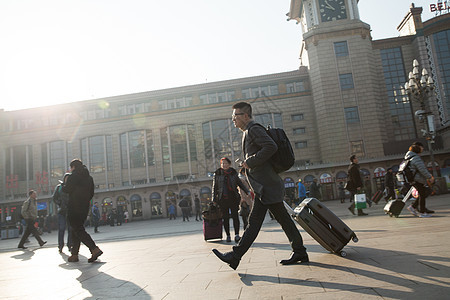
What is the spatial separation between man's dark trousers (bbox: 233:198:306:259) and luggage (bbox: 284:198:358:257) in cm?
34

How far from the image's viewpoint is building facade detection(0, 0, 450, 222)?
38656 millimetres

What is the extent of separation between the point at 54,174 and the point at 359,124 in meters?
40.2

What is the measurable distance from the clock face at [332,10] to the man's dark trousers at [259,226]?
43.8 m

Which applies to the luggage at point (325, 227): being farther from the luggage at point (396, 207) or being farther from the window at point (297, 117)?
the window at point (297, 117)

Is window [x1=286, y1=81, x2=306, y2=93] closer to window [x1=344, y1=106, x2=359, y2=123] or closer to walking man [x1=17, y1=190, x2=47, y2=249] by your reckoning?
window [x1=344, y1=106, x2=359, y2=123]

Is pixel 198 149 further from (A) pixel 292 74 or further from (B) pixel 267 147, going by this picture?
(B) pixel 267 147

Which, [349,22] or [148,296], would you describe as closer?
[148,296]

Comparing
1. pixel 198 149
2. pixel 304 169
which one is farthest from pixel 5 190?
pixel 304 169

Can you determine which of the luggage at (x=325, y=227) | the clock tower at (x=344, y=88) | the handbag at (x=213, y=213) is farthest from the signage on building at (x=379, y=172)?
the luggage at (x=325, y=227)

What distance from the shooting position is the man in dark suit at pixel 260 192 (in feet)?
11.2

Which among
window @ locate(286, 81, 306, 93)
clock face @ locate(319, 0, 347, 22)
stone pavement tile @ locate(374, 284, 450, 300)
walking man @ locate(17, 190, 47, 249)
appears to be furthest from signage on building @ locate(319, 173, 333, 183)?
stone pavement tile @ locate(374, 284, 450, 300)

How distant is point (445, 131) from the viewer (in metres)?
37.7

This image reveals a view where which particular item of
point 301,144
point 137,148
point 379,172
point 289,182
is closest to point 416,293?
point 289,182

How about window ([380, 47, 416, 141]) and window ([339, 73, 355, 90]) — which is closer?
window ([339, 73, 355, 90])
